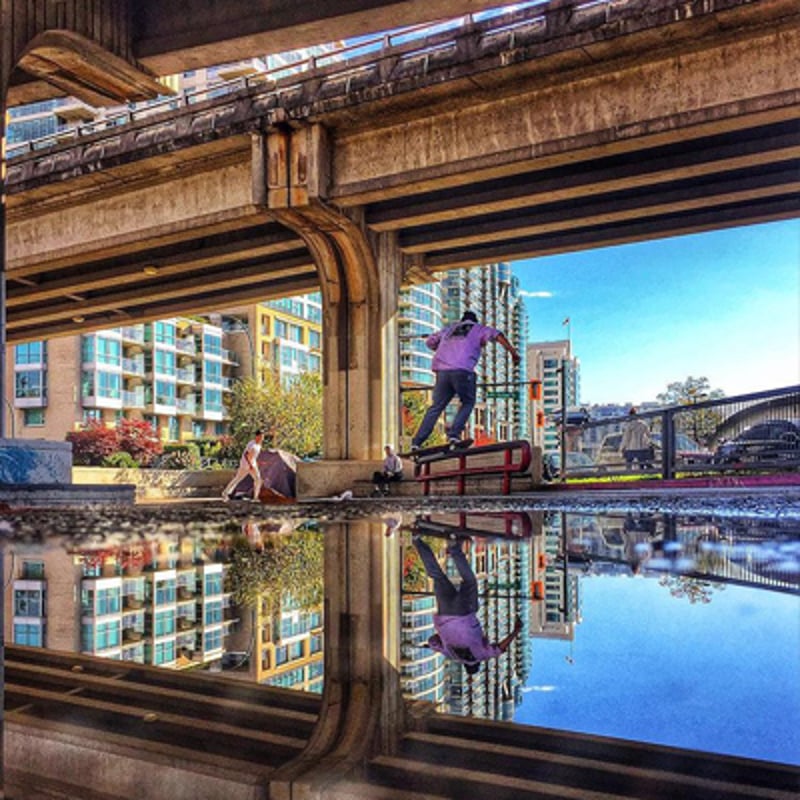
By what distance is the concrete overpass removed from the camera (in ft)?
44.5

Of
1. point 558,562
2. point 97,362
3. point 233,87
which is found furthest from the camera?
point 97,362

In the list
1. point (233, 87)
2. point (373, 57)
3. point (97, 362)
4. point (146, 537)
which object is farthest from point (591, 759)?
point (97, 362)

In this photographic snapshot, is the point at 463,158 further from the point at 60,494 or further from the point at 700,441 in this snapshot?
the point at 60,494

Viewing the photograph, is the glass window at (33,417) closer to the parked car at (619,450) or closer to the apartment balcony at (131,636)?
the parked car at (619,450)

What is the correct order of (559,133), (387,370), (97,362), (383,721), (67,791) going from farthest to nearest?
(97,362)
(387,370)
(559,133)
(383,721)
(67,791)

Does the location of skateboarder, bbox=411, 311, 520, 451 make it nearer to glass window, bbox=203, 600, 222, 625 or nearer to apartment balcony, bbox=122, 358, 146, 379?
glass window, bbox=203, 600, 222, 625

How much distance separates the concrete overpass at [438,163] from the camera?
1355 cm

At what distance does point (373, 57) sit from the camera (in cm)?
1549

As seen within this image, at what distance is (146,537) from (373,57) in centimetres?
1282

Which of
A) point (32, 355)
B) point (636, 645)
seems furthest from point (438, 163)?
point (32, 355)

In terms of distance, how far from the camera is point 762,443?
15.8 meters

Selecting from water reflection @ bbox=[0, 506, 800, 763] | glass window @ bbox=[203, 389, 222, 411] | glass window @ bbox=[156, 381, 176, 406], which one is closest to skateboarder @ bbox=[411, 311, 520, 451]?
water reflection @ bbox=[0, 506, 800, 763]

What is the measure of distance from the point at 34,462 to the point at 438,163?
368 inches

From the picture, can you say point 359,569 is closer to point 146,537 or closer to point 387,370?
point 146,537
